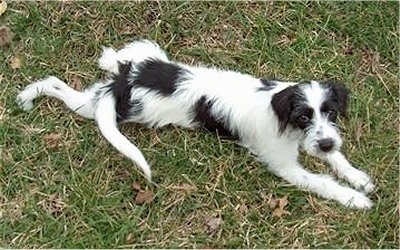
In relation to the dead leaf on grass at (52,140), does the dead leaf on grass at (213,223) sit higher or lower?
lower

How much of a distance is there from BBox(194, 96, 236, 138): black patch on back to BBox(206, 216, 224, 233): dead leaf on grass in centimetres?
52

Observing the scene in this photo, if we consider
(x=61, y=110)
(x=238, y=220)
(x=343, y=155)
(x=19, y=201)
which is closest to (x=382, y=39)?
(x=343, y=155)

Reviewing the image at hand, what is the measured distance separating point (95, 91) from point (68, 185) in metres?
0.62

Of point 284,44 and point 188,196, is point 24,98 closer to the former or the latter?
point 188,196

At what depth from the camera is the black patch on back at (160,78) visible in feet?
15.4

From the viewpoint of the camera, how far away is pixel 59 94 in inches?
197

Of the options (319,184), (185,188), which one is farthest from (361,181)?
(185,188)

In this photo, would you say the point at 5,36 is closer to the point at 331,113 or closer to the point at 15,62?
the point at 15,62

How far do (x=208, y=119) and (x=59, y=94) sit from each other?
36.4 inches

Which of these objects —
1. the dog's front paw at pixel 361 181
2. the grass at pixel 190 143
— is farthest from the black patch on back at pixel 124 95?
the dog's front paw at pixel 361 181

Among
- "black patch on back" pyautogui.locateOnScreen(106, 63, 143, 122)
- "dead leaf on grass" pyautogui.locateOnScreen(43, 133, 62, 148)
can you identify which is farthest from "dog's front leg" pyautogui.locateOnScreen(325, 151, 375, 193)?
"dead leaf on grass" pyautogui.locateOnScreen(43, 133, 62, 148)

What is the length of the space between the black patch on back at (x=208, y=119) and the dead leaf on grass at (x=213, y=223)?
52 cm

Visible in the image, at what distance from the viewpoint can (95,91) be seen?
4934 millimetres

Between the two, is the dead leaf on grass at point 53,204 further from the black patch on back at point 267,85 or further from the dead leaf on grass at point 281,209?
the black patch on back at point 267,85
